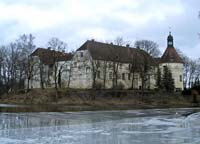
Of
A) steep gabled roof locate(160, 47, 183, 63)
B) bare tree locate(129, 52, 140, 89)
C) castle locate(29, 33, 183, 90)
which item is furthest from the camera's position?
steep gabled roof locate(160, 47, 183, 63)

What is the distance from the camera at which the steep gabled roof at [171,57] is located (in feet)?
368

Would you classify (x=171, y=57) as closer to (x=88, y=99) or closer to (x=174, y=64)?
(x=174, y=64)

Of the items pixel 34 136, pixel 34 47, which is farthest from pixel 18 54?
pixel 34 136

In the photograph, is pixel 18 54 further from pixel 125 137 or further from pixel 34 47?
pixel 125 137

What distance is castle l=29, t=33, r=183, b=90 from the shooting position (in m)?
90.9

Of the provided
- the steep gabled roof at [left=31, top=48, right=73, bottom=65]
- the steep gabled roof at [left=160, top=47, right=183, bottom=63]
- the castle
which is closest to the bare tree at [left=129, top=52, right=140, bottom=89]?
the castle

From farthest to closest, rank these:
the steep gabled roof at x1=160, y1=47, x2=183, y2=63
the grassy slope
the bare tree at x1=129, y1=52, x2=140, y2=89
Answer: the steep gabled roof at x1=160, y1=47, x2=183, y2=63, the bare tree at x1=129, y1=52, x2=140, y2=89, the grassy slope

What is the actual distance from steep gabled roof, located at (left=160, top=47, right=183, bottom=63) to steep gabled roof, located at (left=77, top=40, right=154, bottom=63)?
43.6 feet

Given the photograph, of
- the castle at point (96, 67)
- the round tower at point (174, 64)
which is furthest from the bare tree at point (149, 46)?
the round tower at point (174, 64)

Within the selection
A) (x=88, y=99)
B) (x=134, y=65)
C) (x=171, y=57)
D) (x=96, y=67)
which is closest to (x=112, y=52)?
(x=96, y=67)

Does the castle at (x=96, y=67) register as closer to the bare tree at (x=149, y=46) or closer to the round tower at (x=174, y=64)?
the bare tree at (x=149, y=46)

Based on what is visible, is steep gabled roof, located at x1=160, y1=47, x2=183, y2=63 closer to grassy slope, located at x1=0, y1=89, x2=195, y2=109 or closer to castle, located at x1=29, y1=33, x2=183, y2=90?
castle, located at x1=29, y1=33, x2=183, y2=90

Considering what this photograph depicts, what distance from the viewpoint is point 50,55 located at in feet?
302

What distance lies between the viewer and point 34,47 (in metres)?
91.4
